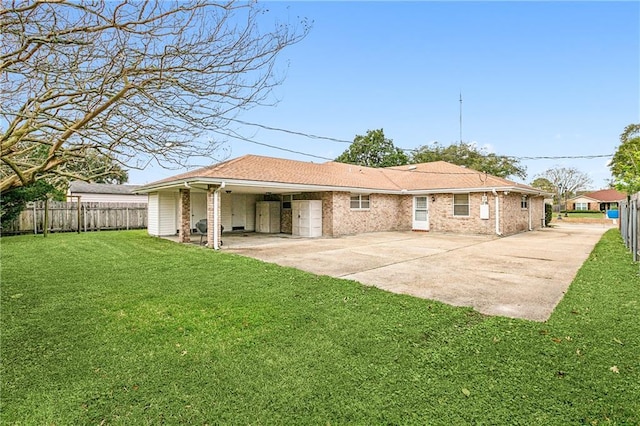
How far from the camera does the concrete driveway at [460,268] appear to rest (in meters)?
5.68

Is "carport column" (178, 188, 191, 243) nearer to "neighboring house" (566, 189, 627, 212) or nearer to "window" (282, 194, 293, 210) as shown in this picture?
"window" (282, 194, 293, 210)

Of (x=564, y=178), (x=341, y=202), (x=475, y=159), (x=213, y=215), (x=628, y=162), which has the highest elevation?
(x=475, y=159)

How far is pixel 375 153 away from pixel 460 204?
2404 cm

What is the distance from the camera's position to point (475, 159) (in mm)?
38844

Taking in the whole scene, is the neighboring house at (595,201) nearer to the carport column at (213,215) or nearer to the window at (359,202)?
the window at (359,202)

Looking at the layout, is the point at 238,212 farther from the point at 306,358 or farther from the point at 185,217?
the point at 306,358

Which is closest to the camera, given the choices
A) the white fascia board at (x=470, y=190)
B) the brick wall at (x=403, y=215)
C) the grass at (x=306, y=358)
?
the grass at (x=306, y=358)

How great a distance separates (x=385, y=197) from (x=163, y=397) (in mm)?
17886

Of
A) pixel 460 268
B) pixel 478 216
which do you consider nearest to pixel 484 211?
pixel 478 216

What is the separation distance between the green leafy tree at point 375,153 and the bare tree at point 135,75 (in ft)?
120

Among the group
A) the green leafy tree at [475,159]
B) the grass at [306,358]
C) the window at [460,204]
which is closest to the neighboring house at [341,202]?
the window at [460,204]

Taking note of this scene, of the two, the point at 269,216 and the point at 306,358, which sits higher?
the point at 269,216

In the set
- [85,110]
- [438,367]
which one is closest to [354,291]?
[438,367]

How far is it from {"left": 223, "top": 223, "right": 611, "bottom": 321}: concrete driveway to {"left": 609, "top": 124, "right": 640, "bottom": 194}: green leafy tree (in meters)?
4.38
